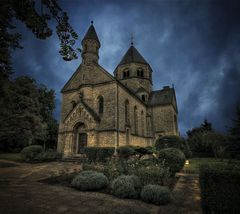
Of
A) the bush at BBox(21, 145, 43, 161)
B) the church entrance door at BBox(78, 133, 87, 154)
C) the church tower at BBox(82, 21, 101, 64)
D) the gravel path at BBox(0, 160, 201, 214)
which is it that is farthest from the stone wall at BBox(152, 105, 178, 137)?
the gravel path at BBox(0, 160, 201, 214)

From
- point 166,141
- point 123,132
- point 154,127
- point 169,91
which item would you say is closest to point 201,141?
point 154,127

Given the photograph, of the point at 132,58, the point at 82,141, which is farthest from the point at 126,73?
the point at 82,141

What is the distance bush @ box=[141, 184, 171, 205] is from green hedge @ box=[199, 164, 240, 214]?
1.13m

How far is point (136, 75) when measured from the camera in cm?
3009

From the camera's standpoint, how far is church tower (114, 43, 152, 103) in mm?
29781

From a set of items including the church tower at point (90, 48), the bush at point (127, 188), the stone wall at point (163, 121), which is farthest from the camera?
the stone wall at point (163, 121)

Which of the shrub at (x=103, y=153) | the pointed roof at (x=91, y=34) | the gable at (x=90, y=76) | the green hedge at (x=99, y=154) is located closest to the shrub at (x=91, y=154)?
the green hedge at (x=99, y=154)

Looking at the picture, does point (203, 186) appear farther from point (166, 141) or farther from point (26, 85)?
point (26, 85)

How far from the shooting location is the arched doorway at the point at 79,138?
17906 mm

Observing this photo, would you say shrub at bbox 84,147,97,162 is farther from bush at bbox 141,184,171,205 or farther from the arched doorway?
bush at bbox 141,184,171,205

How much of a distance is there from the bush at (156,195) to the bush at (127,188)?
1.38 feet

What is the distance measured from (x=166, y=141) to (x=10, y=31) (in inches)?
568

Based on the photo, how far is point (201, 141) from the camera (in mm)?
25047

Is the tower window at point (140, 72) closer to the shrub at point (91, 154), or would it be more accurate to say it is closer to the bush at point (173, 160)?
the shrub at point (91, 154)
